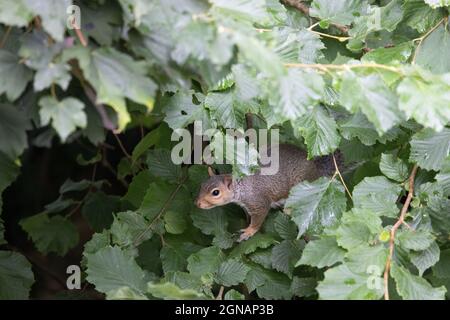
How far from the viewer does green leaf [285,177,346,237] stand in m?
1.66

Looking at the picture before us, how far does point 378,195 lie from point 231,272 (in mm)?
426

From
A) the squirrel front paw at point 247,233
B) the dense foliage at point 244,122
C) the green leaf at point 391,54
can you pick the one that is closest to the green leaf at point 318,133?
the dense foliage at point 244,122

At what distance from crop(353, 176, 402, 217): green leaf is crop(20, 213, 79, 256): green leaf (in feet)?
3.84

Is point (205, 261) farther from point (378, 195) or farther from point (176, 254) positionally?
point (378, 195)

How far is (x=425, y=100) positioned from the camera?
120 centimetres

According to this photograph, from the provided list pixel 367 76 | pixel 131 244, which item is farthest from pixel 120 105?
pixel 131 244

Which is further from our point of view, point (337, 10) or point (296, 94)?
point (337, 10)

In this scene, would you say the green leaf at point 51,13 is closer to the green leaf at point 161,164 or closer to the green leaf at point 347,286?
the green leaf at point 347,286

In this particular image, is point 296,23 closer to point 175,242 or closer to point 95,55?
point 175,242

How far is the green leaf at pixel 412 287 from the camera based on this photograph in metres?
1.31

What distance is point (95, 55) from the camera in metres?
1.11

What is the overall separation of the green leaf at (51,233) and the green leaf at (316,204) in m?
1.02

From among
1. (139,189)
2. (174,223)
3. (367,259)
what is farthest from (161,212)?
(367,259)

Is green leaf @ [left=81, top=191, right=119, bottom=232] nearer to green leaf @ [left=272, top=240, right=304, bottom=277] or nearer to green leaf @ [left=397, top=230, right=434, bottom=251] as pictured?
green leaf @ [left=272, top=240, right=304, bottom=277]
